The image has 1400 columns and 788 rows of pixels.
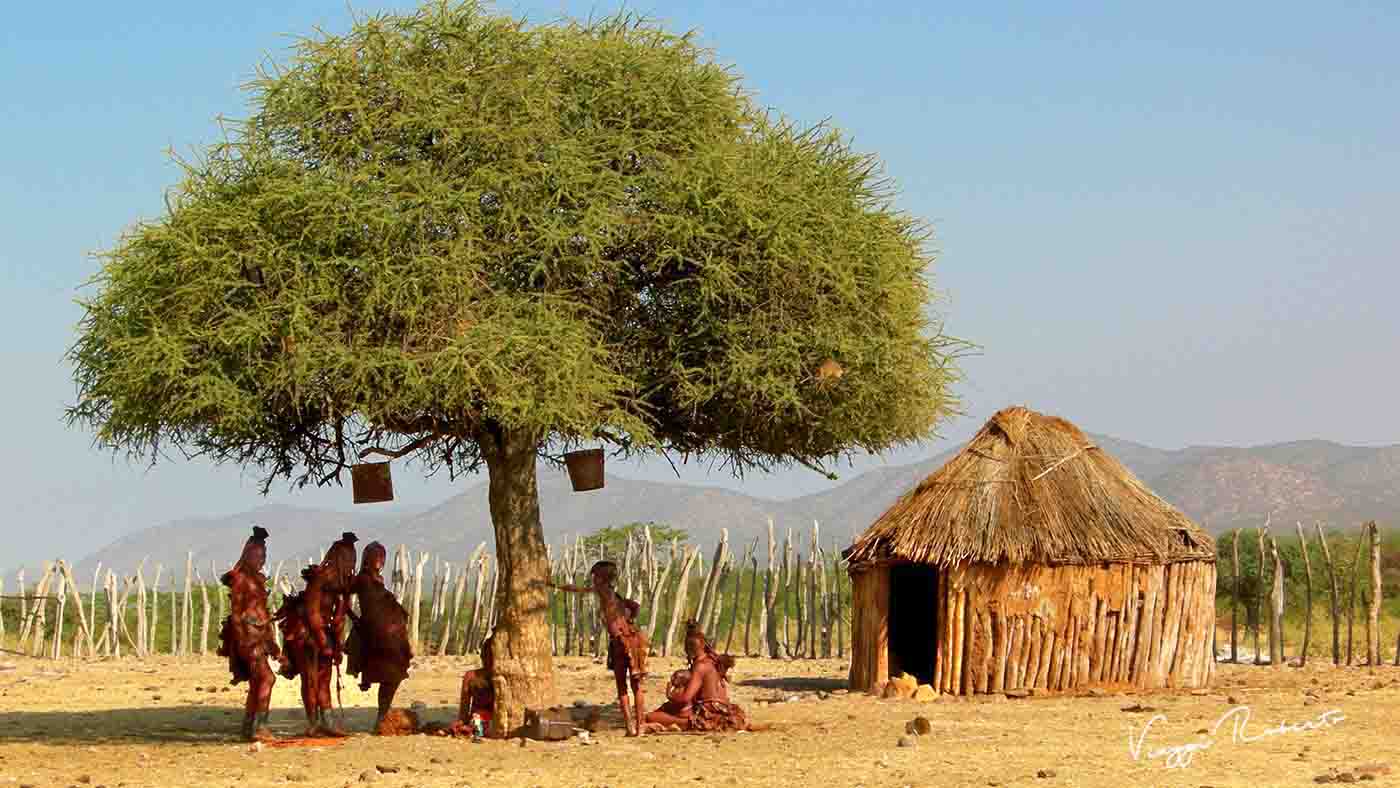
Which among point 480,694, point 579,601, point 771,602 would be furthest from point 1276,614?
point 480,694

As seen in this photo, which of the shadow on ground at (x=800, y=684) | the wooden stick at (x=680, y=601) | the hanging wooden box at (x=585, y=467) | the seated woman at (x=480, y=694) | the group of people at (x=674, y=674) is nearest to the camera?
the group of people at (x=674, y=674)

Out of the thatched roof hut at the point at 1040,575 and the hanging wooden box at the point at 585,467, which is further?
the thatched roof hut at the point at 1040,575

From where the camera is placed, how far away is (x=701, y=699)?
573 inches

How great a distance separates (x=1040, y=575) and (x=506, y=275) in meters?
6.80

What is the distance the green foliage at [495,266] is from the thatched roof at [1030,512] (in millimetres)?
3310

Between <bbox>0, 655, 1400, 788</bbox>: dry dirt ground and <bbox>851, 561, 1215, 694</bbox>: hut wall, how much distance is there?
0.44m

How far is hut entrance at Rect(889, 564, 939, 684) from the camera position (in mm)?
21172

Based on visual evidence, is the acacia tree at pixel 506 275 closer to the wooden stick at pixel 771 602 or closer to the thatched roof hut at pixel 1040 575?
the thatched roof hut at pixel 1040 575

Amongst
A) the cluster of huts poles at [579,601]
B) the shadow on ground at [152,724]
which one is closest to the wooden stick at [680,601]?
the cluster of huts poles at [579,601]

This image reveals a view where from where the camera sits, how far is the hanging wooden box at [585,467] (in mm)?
14502

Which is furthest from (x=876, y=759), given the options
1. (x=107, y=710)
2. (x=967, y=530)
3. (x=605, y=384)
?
(x=107, y=710)

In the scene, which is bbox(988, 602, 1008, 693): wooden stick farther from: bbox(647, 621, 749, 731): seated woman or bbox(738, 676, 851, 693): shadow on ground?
bbox(647, 621, 749, 731): seated woman

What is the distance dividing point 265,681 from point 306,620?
0.58 meters
